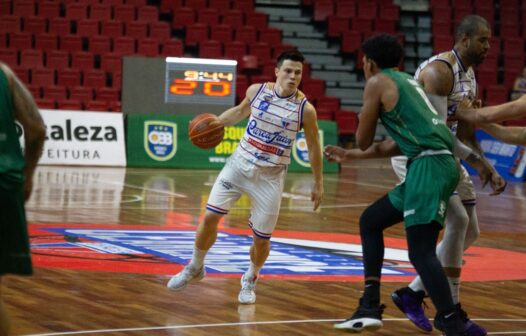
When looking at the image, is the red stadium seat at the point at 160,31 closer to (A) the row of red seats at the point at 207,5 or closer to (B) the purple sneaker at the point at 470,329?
(A) the row of red seats at the point at 207,5

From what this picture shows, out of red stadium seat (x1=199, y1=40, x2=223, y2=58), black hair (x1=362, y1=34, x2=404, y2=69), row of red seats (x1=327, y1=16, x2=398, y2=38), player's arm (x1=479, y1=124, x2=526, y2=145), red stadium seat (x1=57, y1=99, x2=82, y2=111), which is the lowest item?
red stadium seat (x1=57, y1=99, x2=82, y2=111)

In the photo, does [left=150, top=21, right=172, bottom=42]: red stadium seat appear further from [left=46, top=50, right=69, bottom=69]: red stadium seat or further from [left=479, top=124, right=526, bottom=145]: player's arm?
[left=479, top=124, right=526, bottom=145]: player's arm

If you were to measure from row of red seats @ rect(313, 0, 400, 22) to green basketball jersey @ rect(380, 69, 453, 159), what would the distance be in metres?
19.7

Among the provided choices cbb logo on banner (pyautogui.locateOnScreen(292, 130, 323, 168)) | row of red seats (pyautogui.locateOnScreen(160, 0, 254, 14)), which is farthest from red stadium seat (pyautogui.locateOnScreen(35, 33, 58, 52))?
cbb logo on banner (pyautogui.locateOnScreen(292, 130, 323, 168))

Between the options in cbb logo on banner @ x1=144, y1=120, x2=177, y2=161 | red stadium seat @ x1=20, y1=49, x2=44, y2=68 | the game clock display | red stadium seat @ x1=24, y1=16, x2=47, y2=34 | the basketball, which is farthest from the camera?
red stadium seat @ x1=24, y1=16, x2=47, y2=34

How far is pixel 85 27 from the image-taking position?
22.8 m

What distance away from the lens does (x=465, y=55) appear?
22.4 feet

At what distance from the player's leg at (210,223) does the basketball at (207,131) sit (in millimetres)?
554

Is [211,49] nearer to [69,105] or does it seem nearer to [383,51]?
[69,105]

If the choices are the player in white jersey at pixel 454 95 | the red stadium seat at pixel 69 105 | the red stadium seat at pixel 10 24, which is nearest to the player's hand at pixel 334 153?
the player in white jersey at pixel 454 95

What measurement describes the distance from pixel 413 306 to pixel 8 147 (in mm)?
3188

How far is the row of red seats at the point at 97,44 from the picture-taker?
22.1 meters

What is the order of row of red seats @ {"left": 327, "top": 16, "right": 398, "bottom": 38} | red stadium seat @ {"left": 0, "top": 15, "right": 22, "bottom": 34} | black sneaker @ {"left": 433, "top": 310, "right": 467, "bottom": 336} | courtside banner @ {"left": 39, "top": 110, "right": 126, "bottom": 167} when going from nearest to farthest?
black sneaker @ {"left": 433, "top": 310, "right": 467, "bottom": 336} → courtside banner @ {"left": 39, "top": 110, "right": 126, "bottom": 167} → red stadium seat @ {"left": 0, "top": 15, "right": 22, "bottom": 34} → row of red seats @ {"left": 327, "top": 16, "right": 398, "bottom": 38}

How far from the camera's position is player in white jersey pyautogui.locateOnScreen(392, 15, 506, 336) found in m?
6.70
